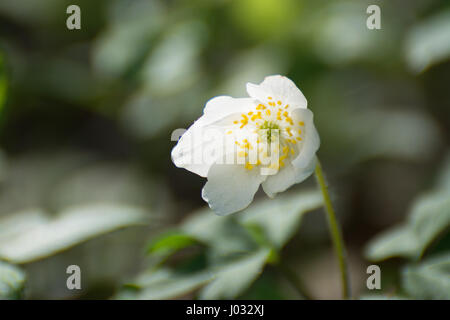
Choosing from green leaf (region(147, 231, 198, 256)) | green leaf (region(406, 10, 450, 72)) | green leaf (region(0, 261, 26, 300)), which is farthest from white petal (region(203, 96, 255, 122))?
green leaf (region(406, 10, 450, 72))

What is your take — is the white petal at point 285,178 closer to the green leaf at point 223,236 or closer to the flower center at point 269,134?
the flower center at point 269,134

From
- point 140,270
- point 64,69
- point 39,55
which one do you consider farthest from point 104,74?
point 140,270

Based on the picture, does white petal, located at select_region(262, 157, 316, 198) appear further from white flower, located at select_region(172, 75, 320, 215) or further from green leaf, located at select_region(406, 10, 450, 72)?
green leaf, located at select_region(406, 10, 450, 72)

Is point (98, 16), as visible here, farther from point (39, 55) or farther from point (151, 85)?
point (151, 85)

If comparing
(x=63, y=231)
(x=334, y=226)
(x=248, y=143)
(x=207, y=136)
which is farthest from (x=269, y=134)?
(x=63, y=231)

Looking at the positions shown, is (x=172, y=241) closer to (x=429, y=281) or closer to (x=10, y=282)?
(x=10, y=282)
